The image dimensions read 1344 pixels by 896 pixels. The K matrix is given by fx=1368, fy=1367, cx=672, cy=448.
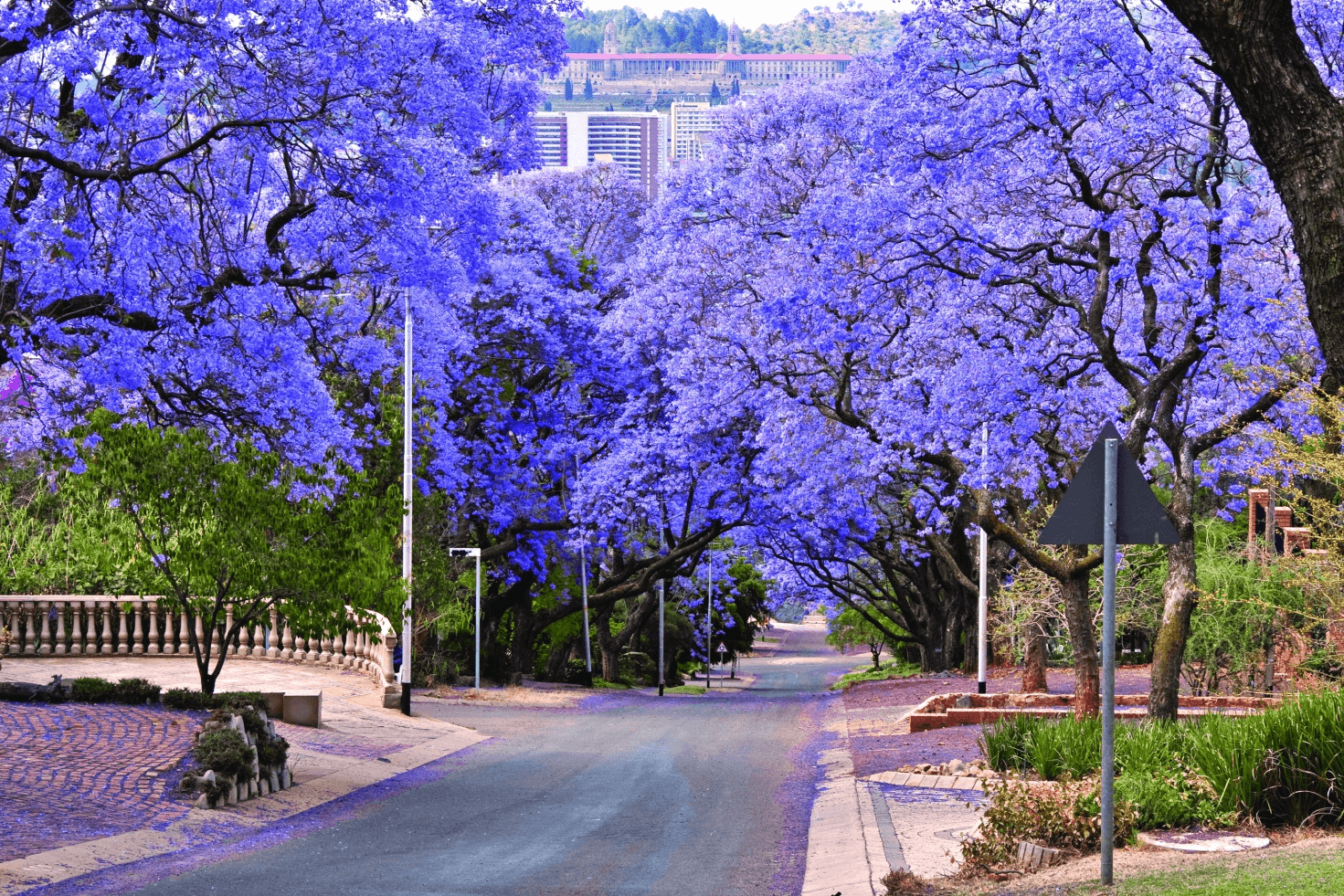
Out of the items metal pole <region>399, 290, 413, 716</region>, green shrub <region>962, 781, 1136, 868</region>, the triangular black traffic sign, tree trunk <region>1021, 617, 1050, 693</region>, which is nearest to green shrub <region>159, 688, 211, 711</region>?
metal pole <region>399, 290, 413, 716</region>

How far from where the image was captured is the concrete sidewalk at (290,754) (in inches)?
404

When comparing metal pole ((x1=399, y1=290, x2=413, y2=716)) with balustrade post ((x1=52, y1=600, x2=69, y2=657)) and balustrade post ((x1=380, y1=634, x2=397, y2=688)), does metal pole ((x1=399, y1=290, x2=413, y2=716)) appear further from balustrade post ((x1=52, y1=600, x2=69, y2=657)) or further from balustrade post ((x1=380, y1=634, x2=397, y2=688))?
balustrade post ((x1=52, y1=600, x2=69, y2=657))

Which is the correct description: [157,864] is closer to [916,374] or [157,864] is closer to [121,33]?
[121,33]

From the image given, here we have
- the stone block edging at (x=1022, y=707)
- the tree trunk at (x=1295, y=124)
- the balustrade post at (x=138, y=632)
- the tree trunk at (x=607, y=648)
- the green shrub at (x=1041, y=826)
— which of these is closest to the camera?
the tree trunk at (x=1295, y=124)

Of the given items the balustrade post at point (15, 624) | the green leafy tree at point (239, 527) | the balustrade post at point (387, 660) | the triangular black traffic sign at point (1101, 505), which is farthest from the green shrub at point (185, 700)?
the triangular black traffic sign at point (1101, 505)

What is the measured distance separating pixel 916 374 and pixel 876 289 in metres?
1.95

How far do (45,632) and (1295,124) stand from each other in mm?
23863

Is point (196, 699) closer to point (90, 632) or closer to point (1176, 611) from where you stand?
point (90, 632)

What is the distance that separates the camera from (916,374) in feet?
74.6

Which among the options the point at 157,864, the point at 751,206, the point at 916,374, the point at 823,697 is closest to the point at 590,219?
the point at 751,206

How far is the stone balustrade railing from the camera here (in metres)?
24.5

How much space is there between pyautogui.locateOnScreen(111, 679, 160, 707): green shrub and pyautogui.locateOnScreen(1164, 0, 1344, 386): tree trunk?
1526cm

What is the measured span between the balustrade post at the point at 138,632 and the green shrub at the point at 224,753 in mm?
12565

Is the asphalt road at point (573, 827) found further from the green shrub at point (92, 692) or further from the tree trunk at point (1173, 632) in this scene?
the green shrub at point (92, 692)
